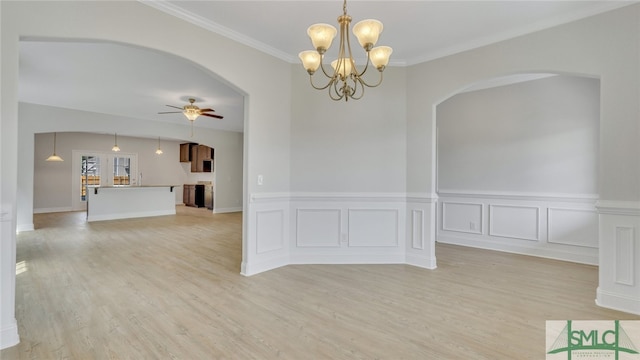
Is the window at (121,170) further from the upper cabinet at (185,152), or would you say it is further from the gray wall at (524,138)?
the gray wall at (524,138)

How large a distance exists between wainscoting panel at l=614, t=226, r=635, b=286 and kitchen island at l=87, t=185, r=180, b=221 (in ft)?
32.3

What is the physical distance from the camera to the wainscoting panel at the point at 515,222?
15.2 feet

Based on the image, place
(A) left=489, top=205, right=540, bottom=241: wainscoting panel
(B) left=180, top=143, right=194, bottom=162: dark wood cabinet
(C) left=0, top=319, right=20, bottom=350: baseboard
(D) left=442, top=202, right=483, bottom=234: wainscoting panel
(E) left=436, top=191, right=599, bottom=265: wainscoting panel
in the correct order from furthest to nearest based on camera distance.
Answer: (B) left=180, top=143, right=194, bottom=162: dark wood cabinet, (D) left=442, top=202, right=483, bottom=234: wainscoting panel, (A) left=489, top=205, right=540, bottom=241: wainscoting panel, (E) left=436, top=191, right=599, bottom=265: wainscoting panel, (C) left=0, top=319, right=20, bottom=350: baseboard

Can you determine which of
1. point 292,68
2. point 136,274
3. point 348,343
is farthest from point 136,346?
point 292,68

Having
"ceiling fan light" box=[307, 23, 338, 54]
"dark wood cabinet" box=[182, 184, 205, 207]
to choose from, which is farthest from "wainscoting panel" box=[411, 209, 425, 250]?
"dark wood cabinet" box=[182, 184, 205, 207]

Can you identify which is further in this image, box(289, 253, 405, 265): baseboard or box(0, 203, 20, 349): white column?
box(289, 253, 405, 265): baseboard

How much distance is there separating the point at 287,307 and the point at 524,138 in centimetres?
447

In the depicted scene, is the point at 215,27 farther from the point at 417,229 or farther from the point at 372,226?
the point at 417,229

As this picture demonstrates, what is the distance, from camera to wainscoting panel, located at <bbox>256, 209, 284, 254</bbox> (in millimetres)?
3746

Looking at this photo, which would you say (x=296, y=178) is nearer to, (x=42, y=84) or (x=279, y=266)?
(x=279, y=266)

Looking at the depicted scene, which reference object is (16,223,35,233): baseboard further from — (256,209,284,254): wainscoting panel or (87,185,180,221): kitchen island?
(256,209,284,254): wainscoting panel

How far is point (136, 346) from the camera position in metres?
2.10

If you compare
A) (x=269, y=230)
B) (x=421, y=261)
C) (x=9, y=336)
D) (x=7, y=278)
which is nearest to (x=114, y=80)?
(x=269, y=230)

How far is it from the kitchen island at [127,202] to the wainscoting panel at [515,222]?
342 inches
